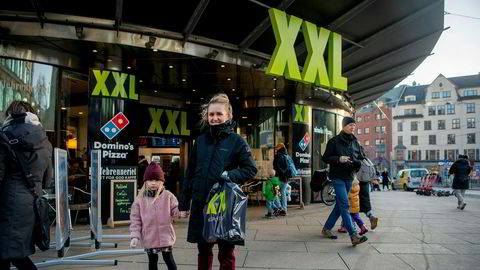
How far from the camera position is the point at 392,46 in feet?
39.1

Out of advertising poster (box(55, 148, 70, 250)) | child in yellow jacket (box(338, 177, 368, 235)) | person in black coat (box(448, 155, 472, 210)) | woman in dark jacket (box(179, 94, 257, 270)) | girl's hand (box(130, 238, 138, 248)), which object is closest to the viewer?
woman in dark jacket (box(179, 94, 257, 270))

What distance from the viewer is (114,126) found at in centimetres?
929

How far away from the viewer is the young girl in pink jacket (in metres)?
3.98

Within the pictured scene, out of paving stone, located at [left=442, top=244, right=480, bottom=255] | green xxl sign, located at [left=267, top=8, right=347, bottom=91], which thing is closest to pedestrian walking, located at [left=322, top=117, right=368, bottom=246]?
paving stone, located at [left=442, top=244, right=480, bottom=255]

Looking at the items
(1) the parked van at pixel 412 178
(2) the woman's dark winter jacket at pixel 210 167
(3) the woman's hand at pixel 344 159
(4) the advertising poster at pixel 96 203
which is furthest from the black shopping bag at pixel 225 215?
(1) the parked van at pixel 412 178

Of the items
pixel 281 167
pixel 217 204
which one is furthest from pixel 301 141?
pixel 217 204

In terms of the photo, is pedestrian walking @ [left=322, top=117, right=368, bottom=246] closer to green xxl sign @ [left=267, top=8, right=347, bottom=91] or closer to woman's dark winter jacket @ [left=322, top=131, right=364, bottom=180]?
woman's dark winter jacket @ [left=322, top=131, right=364, bottom=180]

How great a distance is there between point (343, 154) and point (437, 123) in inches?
3074

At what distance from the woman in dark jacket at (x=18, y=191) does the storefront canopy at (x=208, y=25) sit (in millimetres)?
4097

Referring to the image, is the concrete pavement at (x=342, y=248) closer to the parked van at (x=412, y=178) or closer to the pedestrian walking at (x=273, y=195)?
the pedestrian walking at (x=273, y=195)

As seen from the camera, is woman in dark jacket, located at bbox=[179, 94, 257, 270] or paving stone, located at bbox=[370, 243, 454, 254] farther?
paving stone, located at bbox=[370, 243, 454, 254]

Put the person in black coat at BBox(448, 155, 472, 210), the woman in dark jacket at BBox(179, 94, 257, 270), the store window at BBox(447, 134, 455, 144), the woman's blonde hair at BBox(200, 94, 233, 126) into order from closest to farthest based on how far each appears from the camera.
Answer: the woman in dark jacket at BBox(179, 94, 257, 270) < the woman's blonde hair at BBox(200, 94, 233, 126) < the person in black coat at BBox(448, 155, 472, 210) < the store window at BBox(447, 134, 455, 144)

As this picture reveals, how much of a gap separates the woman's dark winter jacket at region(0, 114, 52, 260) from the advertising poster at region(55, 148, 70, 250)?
1.21m

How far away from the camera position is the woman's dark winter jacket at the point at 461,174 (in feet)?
42.8
